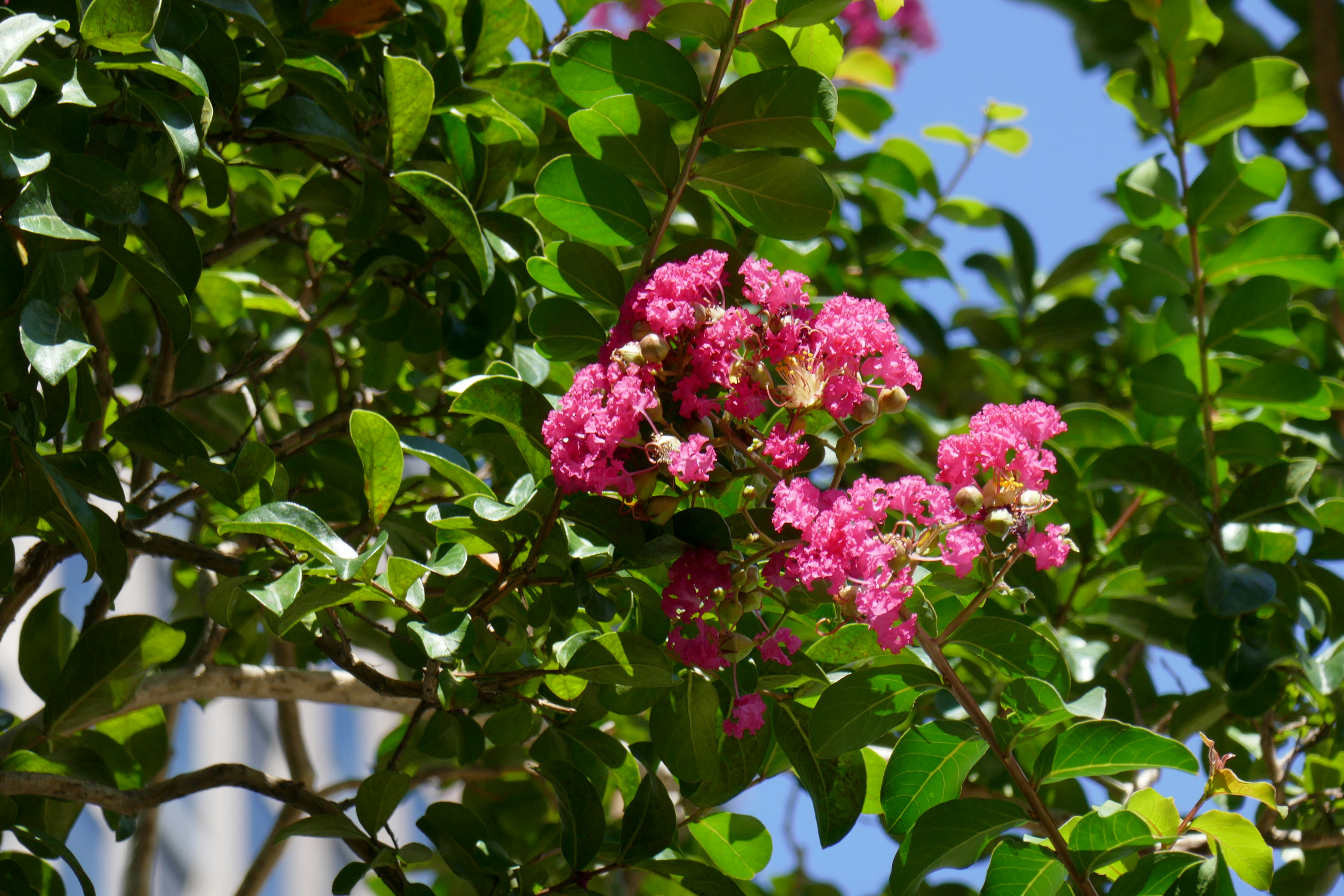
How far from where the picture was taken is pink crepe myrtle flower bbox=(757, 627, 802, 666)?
3.12ft

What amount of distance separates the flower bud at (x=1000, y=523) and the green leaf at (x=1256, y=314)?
0.80 meters

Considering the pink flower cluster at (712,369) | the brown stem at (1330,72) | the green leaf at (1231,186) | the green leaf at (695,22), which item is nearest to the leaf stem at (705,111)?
the green leaf at (695,22)

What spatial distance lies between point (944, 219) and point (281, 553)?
1.48 metres

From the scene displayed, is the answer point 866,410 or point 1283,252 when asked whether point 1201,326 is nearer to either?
point 1283,252

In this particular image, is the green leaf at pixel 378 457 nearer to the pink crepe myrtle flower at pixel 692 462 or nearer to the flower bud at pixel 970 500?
the pink crepe myrtle flower at pixel 692 462

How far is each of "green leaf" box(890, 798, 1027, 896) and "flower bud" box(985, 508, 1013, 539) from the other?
10.2 inches

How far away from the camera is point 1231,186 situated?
1.50m

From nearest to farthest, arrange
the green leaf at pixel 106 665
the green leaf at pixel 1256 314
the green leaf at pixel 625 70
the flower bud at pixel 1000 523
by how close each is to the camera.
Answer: the flower bud at pixel 1000 523 → the green leaf at pixel 625 70 → the green leaf at pixel 106 665 → the green leaf at pixel 1256 314

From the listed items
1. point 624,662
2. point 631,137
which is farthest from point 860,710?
point 631,137

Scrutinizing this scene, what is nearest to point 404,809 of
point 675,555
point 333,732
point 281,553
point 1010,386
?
point 333,732

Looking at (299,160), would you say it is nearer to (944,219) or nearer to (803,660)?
(803,660)

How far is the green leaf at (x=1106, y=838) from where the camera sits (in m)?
0.94

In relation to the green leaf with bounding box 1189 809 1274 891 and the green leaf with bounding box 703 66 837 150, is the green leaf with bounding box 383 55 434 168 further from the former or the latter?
the green leaf with bounding box 1189 809 1274 891

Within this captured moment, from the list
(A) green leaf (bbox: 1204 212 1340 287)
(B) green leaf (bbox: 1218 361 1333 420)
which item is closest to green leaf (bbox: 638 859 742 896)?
(B) green leaf (bbox: 1218 361 1333 420)
